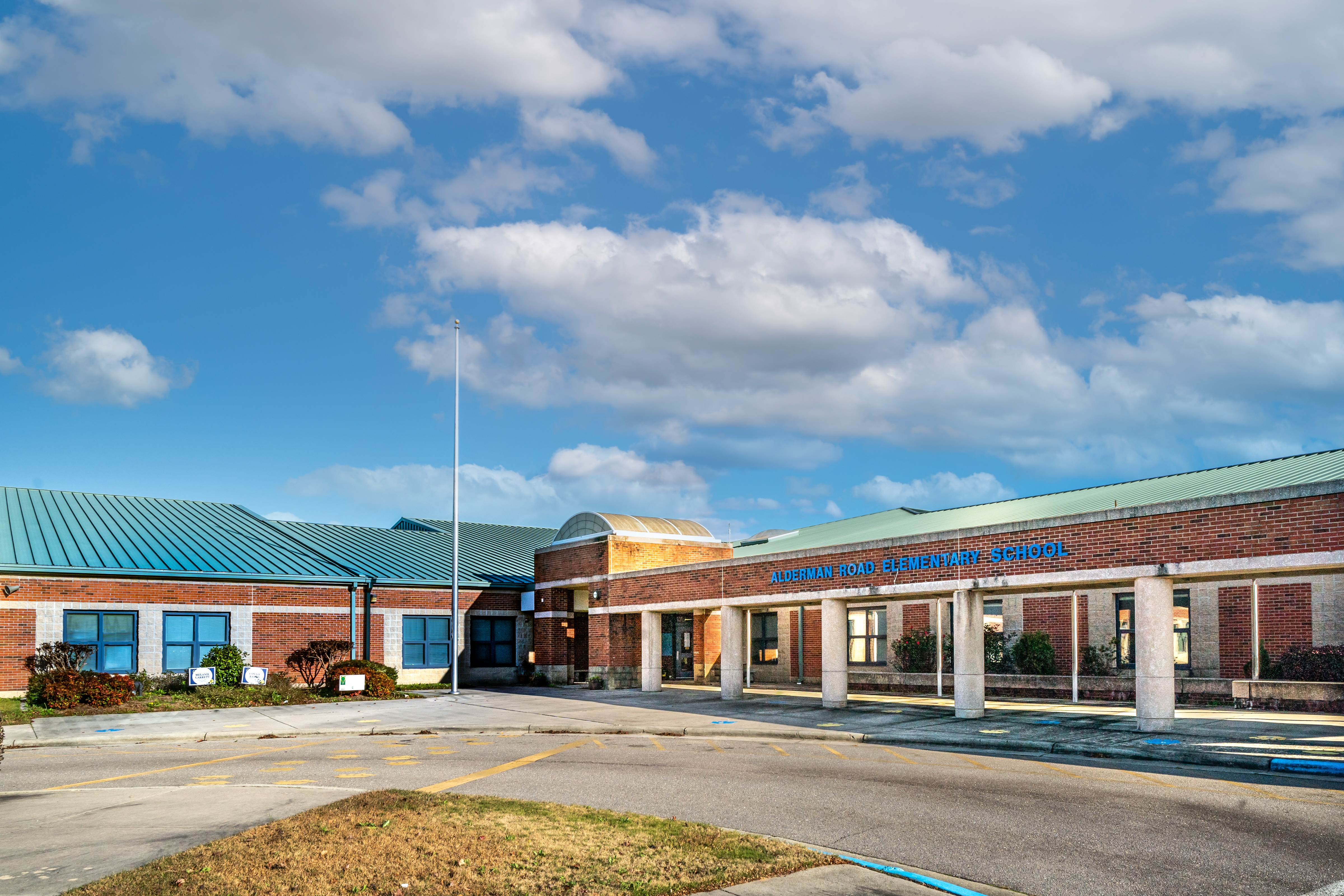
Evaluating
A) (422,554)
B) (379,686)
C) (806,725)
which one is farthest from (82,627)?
(806,725)

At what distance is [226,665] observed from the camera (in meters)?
34.3

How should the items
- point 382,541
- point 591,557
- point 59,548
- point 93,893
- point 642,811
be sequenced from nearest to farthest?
point 93,893, point 642,811, point 59,548, point 591,557, point 382,541

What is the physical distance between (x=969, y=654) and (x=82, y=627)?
27.9 metres

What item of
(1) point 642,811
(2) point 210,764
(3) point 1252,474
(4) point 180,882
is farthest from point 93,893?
(3) point 1252,474

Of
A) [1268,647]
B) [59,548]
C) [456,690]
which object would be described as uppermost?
[59,548]

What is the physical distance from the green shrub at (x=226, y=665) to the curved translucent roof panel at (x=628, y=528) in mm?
13288

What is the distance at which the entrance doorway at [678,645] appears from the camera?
151ft

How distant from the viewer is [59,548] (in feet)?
112

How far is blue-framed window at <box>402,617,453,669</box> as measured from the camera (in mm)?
40500

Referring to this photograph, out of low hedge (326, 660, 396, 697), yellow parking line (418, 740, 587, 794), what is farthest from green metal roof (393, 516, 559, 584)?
yellow parking line (418, 740, 587, 794)

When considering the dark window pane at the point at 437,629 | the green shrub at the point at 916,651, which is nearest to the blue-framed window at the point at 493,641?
the dark window pane at the point at 437,629

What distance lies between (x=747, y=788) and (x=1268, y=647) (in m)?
21.5

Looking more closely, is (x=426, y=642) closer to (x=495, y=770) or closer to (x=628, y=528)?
(x=628, y=528)

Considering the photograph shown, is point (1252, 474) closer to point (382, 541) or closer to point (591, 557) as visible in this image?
point (591, 557)
